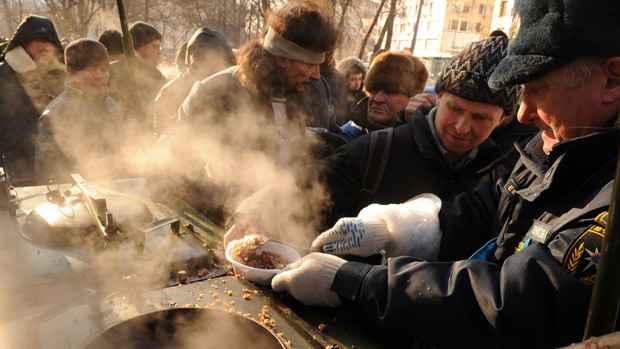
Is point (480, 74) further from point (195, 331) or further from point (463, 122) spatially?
point (195, 331)

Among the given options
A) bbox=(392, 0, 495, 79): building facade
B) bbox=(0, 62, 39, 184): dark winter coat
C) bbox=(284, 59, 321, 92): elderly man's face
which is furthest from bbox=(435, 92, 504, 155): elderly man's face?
bbox=(392, 0, 495, 79): building facade

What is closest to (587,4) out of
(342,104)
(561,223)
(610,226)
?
(561,223)

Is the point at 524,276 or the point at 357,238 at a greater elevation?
the point at 524,276

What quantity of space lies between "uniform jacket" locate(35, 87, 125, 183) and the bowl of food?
173cm

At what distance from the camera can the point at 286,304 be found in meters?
1.58

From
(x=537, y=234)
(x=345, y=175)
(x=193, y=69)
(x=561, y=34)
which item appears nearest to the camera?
(x=561, y=34)

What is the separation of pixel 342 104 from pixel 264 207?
229 cm

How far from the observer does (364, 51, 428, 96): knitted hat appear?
3.35 m

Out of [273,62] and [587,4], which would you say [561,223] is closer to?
[587,4]

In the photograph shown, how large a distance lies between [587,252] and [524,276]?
0.16 meters

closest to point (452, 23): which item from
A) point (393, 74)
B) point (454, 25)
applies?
point (454, 25)

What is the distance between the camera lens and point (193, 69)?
456cm

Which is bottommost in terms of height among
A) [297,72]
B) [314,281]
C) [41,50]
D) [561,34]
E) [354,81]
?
[314,281]

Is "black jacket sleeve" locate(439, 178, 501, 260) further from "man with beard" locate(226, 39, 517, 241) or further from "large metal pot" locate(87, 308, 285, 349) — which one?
"large metal pot" locate(87, 308, 285, 349)
